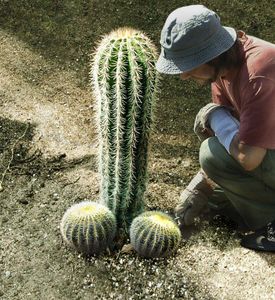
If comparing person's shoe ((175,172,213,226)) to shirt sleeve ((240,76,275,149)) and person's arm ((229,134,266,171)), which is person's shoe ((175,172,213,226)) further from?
shirt sleeve ((240,76,275,149))

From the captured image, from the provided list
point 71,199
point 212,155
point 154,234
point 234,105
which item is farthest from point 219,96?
point 71,199

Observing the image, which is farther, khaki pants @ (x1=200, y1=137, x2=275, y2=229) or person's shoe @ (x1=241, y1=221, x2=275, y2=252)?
person's shoe @ (x1=241, y1=221, x2=275, y2=252)

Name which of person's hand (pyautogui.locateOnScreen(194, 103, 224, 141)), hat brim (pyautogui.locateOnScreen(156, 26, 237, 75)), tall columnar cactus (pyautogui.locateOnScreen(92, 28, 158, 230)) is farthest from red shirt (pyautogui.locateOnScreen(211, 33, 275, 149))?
tall columnar cactus (pyautogui.locateOnScreen(92, 28, 158, 230))

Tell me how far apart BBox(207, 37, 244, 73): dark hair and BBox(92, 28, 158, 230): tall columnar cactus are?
0.98ft

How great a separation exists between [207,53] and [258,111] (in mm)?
314

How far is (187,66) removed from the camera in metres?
2.34

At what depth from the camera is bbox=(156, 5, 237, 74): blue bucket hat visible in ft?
7.48

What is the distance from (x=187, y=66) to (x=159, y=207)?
1025 mm

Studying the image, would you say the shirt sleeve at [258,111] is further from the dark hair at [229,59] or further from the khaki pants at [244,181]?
the khaki pants at [244,181]

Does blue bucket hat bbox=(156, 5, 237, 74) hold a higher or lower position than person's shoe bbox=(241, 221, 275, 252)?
higher

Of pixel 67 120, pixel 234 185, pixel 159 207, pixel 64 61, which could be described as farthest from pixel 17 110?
Answer: pixel 234 185

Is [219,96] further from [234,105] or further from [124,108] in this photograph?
[124,108]

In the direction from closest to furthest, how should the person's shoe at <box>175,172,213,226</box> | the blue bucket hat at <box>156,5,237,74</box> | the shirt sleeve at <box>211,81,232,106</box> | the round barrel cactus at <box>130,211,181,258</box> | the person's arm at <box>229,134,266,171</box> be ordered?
the blue bucket hat at <box>156,5,237,74</box>, the person's arm at <box>229,134,266,171</box>, the round barrel cactus at <box>130,211,181,258</box>, the shirt sleeve at <box>211,81,232,106</box>, the person's shoe at <box>175,172,213,226</box>

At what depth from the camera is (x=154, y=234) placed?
8.63 feet
